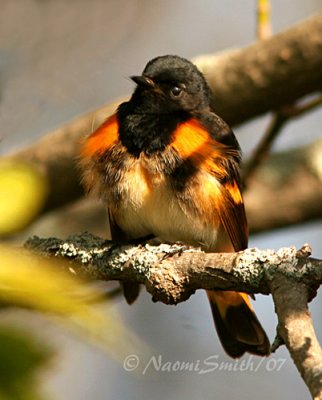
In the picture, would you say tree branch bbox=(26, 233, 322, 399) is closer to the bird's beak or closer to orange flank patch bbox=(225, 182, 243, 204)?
orange flank patch bbox=(225, 182, 243, 204)

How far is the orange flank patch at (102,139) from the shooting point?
4.09 m

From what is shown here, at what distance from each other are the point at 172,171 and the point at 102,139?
477 mm

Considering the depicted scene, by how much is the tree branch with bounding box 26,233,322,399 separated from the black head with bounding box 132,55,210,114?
3.37 ft

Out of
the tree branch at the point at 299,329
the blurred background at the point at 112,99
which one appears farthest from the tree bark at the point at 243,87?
the tree branch at the point at 299,329

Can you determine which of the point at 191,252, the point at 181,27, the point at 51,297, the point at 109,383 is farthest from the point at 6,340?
the point at 181,27

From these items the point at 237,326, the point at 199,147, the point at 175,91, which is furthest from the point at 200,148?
the point at 237,326

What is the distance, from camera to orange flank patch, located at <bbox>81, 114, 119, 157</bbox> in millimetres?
4090

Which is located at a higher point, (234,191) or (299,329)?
(299,329)

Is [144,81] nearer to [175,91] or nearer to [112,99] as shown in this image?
[175,91]

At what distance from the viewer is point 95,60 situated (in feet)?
18.6

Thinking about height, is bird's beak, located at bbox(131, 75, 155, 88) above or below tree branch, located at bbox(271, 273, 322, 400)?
above

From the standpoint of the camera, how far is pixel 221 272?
107 inches

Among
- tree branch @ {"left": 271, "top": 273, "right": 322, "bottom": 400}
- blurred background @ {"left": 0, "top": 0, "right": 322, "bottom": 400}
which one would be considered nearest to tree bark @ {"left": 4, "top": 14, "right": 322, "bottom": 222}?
blurred background @ {"left": 0, "top": 0, "right": 322, "bottom": 400}

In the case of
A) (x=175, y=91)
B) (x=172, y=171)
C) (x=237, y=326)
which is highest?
(x=175, y=91)
